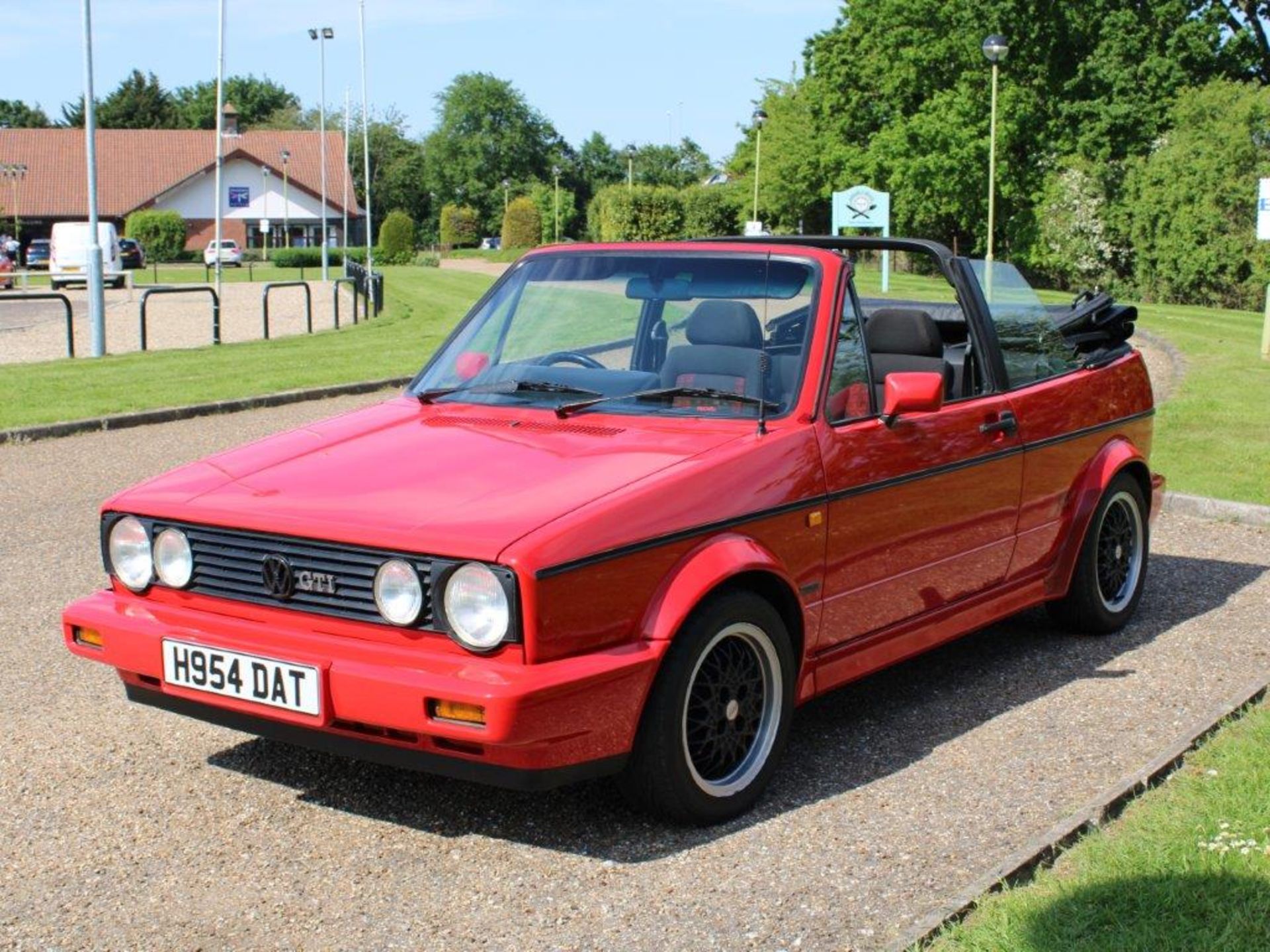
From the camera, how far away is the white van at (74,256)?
5359cm

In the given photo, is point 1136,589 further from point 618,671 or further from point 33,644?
point 33,644

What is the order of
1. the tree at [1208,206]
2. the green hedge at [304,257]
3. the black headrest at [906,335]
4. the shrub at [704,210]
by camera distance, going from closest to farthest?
the black headrest at [906,335] < the tree at [1208,206] < the shrub at [704,210] < the green hedge at [304,257]

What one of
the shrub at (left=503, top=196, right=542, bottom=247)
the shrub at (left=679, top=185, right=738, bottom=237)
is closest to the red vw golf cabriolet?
the shrub at (left=679, top=185, right=738, bottom=237)

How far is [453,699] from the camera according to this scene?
13.3 ft

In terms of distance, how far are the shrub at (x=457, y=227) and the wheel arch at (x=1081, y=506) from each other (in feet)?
358

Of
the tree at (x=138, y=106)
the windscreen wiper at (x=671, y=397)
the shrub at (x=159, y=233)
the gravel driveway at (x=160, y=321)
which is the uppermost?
the tree at (x=138, y=106)

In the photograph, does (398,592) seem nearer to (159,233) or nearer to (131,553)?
(131,553)

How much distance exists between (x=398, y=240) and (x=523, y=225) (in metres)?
8.71

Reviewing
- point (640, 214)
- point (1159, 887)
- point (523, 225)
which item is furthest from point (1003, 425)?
point (523, 225)

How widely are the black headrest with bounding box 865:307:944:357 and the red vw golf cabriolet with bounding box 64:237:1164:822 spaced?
1 cm

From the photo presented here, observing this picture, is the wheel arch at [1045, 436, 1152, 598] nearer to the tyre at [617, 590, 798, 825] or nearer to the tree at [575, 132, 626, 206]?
the tyre at [617, 590, 798, 825]

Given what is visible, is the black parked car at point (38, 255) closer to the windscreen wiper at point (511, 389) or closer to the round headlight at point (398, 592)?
the windscreen wiper at point (511, 389)

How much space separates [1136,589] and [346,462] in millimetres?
3979

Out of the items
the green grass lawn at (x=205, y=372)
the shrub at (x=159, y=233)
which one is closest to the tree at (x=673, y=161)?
the shrub at (x=159, y=233)
